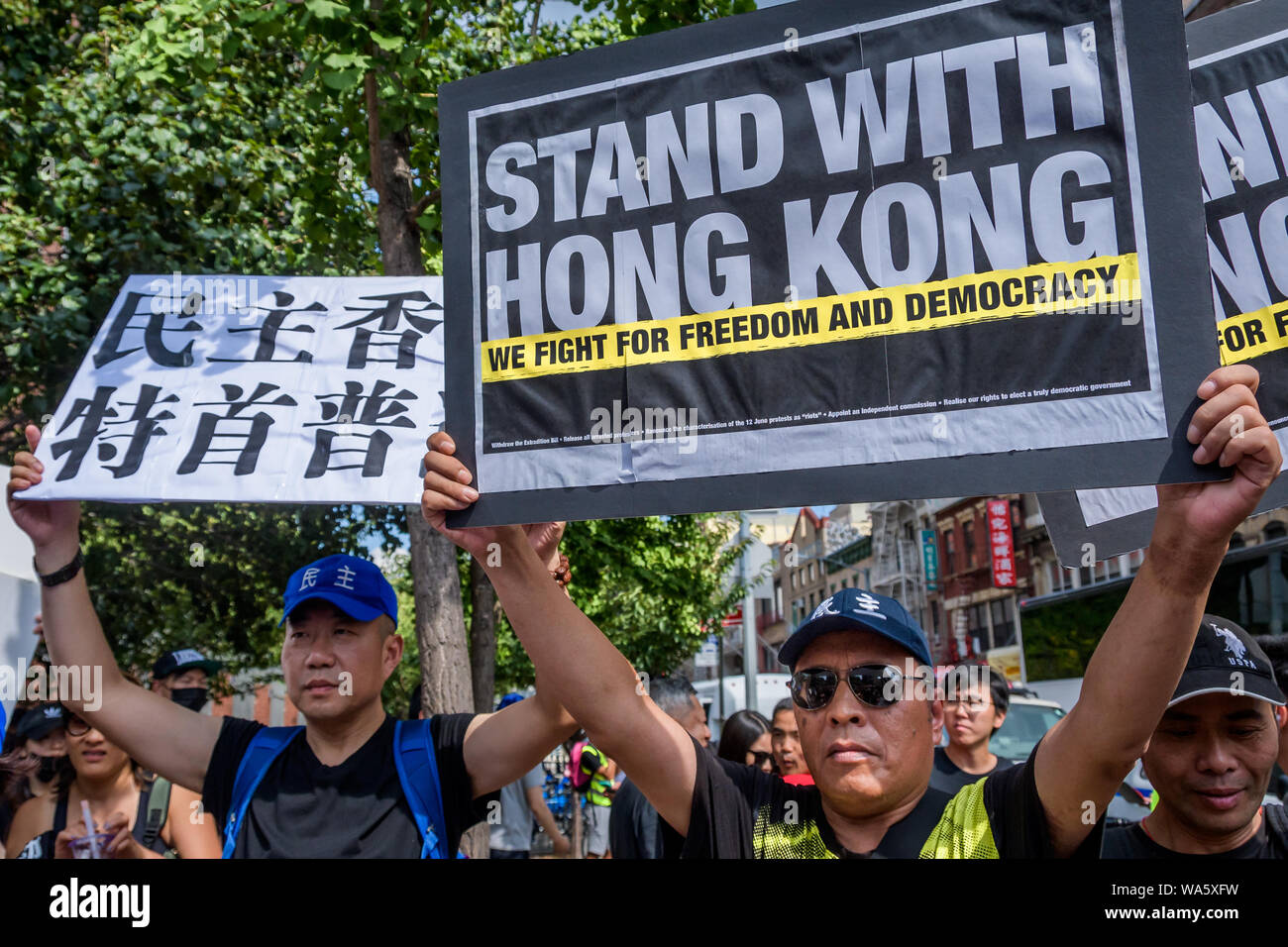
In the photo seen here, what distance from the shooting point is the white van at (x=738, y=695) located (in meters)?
24.0

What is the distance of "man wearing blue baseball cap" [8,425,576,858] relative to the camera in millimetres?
2584

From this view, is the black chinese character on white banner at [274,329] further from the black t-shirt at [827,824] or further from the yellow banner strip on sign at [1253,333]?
the yellow banner strip on sign at [1253,333]

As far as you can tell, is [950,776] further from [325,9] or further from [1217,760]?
[325,9]

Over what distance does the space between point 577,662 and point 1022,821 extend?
90 centimetres

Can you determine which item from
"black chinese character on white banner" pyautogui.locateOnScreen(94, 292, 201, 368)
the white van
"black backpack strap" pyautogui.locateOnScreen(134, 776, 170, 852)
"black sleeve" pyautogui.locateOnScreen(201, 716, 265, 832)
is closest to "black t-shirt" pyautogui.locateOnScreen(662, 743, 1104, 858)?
"black sleeve" pyautogui.locateOnScreen(201, 716, 265, 832)

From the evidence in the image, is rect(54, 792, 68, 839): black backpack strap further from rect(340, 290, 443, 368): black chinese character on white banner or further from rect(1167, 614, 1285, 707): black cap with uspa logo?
rect(1167, 614, 1285, 707): black cap with uspa logo

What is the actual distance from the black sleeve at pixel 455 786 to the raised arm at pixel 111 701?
2.16 ft

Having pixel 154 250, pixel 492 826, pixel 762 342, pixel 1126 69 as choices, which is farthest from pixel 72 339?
pixel 1126 69

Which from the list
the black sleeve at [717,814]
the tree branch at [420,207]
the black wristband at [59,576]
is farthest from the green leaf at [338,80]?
the black sleeve at [717,814]

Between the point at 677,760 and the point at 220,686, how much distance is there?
12.9 m

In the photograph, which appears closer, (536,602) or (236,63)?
(536,602)

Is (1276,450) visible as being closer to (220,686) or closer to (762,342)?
(762,342)

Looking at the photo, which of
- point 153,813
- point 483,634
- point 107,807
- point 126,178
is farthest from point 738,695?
point 153,813

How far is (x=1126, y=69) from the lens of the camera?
6.45 ft
